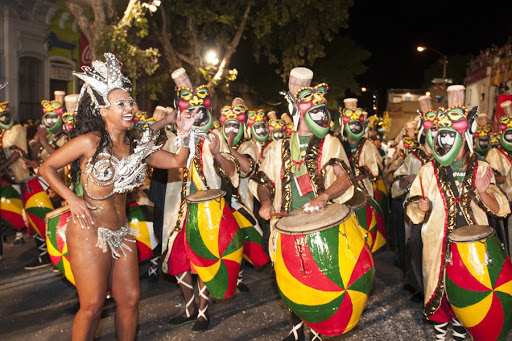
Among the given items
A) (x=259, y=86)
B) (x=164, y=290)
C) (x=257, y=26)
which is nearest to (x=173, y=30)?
(x=257, y=26)

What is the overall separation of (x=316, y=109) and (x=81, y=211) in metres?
1.91

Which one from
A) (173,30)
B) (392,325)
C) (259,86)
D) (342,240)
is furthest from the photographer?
(259,86)

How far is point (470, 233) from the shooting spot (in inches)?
Result: 148

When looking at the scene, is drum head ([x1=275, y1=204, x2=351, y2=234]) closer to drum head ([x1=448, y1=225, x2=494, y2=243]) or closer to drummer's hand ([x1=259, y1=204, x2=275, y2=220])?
drummer's hand ([x1=259, y1=204, x2=275, y2=220])

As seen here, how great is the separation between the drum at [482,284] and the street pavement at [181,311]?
1230 millimetres

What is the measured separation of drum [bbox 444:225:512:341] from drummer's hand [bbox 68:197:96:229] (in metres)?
2.64

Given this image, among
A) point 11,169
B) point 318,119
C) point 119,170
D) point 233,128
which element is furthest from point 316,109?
point 11,169

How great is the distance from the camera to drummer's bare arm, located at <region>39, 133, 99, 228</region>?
3.28 meters

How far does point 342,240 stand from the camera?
322 cm

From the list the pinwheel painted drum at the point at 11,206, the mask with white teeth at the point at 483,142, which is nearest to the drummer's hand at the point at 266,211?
the mask with white teeth at the point at 483,142

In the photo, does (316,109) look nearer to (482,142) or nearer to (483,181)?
(483,181)

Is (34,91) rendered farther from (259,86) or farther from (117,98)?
(117,98)

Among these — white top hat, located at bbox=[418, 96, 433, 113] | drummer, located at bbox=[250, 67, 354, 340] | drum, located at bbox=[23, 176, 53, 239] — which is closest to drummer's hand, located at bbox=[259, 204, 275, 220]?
drummer, located at bbox=[250, 67, 354, 340]

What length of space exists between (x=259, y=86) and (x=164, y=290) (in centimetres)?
2367
